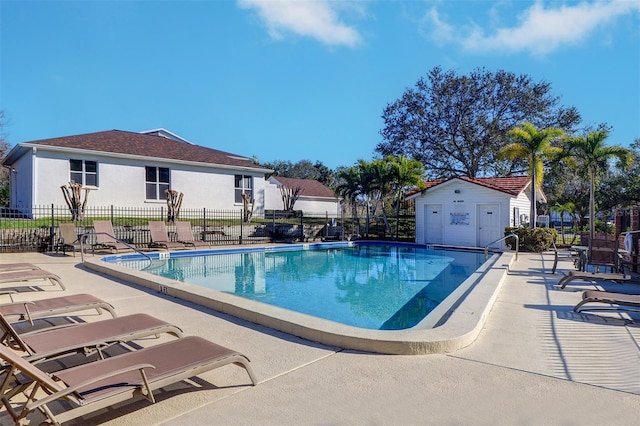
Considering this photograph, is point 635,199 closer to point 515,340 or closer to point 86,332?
point 515,340

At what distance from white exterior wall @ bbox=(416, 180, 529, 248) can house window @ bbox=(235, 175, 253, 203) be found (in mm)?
10525

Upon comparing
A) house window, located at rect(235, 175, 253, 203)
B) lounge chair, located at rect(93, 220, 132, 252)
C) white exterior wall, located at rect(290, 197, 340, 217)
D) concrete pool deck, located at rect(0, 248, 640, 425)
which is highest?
house window, located at rect(235, 175, 253, 203)

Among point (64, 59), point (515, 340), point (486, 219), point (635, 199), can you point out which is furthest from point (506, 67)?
point (515, 340)

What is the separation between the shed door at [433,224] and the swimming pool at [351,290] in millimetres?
1413

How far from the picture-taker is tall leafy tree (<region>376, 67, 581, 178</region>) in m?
31.5

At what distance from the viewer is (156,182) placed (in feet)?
69.1

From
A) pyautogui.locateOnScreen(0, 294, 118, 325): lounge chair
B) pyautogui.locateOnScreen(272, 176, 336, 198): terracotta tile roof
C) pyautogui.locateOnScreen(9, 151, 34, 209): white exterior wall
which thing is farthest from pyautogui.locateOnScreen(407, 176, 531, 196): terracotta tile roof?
pyautogui.locateOnScreen(9, 151, 34, 209): white exterior wall

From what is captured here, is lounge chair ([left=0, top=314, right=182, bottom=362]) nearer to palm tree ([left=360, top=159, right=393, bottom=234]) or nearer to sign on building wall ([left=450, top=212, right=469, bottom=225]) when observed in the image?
sign on building wall ([left=450, top=212, right=469, bottom=225])

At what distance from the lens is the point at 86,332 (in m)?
3.70

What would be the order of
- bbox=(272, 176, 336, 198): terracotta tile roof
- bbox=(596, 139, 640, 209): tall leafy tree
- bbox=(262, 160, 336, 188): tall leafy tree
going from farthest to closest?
1. bbox=(262, 160, 336, 188): tall leafy tree
2. bbox=(272, 176, 336, 198): terracotta tile roof
3. bbox=(596, 139, 640, 209): tall leafy tree

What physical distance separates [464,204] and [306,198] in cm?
1912

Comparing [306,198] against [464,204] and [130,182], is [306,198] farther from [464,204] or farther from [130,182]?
[464,204]

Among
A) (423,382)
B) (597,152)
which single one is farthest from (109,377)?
(597,152)

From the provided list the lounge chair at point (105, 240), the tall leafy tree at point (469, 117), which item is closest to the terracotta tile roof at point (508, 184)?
the tall leafy tree at point (469, 117)
